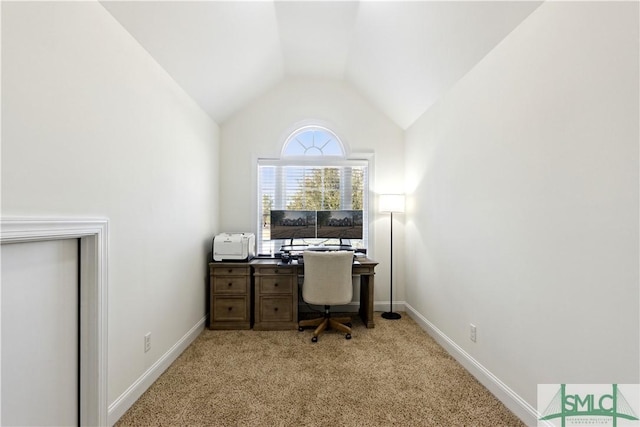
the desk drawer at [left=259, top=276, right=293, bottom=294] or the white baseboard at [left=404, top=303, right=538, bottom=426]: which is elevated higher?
the desk drawer at [left=259, top=276, right=293, bottom=294]

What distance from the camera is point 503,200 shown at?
6.48 ft

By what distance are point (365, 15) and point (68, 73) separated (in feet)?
7.31

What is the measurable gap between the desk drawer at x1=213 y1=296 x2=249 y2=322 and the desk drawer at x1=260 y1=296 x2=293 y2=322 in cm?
18

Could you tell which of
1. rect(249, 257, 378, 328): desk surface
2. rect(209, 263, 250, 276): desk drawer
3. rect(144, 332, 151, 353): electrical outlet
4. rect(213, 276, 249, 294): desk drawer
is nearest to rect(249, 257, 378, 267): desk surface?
rect(249, 257, 378, 328): desk surface

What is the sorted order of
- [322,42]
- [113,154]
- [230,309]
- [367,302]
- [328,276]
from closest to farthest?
[113,154] → [328,276] → [322,42] → [230,309] → [367,302]

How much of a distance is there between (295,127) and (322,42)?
3.64 feet

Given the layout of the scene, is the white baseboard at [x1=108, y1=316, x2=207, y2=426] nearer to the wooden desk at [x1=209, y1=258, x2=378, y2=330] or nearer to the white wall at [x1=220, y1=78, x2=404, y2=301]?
the wooden desk at [x1=209, y1=258, x2=378, y2=330]

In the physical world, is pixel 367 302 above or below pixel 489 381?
above

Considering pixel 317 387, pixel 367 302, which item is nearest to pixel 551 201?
pixel 317 387

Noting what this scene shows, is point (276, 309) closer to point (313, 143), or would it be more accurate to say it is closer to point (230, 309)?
point (230, 309)

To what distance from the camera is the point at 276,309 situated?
3.31 meters

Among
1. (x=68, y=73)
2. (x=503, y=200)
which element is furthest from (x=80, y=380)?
(x=503, y=200)

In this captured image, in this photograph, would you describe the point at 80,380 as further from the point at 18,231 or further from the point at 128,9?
the point at 128,9

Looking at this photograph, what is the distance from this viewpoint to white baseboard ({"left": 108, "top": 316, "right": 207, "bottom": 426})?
1765 millimetres
